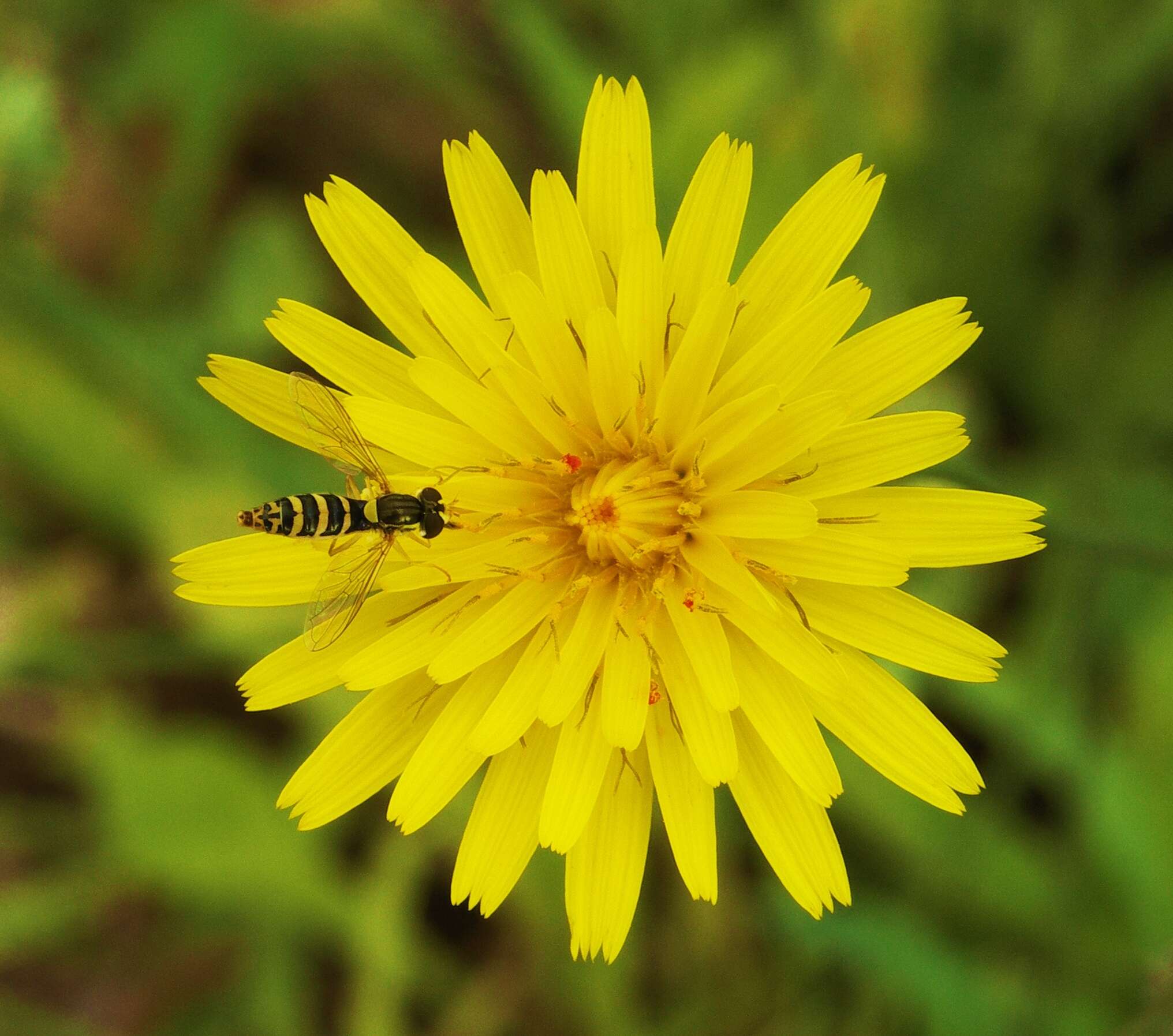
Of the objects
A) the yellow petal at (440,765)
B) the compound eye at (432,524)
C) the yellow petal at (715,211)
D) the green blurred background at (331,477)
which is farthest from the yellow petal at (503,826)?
the green blurred background at (331,477)

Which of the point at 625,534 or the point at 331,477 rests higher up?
the point at 331,477

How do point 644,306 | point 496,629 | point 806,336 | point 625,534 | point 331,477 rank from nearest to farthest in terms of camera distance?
1. point 806,336
2. point 644,306
3. point 496,629
4. point 625,534
5. point 331,477

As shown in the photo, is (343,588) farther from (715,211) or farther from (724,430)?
(715,211)

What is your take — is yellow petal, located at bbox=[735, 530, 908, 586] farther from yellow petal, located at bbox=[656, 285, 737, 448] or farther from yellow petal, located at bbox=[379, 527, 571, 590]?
yellow petal, located at bbox=[379, 527, 571, 590]

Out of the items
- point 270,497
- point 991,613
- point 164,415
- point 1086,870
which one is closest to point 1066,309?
point 991,613

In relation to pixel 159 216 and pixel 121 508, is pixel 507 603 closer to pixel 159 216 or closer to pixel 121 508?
pixel 121 508

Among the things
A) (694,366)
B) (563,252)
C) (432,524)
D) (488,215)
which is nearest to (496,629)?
(432,524)

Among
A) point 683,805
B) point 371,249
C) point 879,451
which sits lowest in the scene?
point 683,805

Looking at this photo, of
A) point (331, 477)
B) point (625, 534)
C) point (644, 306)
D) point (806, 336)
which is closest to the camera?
point (806, 336)
